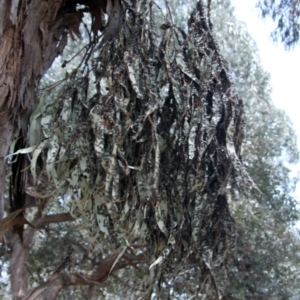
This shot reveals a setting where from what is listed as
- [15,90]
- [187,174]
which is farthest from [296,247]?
[15,90]

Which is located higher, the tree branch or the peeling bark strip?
the peeling bark strip

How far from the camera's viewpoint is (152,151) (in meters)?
2.59

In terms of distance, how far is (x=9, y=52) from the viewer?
8.23 feet

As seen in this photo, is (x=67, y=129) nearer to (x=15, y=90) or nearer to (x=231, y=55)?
(x=15, y=90)

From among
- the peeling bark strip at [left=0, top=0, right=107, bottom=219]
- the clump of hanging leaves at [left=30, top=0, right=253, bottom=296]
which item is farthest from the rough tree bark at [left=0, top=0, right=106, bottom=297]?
the clump of hanging leaves at [left=30, top=0, right=253, bottom=296]

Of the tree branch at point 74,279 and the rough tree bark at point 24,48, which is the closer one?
the rough tree bark at point 24,48

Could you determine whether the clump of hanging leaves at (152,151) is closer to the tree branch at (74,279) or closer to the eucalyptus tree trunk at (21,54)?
the eucalyptus tree trunk at (21,54)

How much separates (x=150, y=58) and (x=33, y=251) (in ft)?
22.2

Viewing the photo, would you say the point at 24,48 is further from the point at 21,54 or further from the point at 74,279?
the point at 74,279

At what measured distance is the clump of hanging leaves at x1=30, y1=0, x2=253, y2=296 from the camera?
255 centimetres

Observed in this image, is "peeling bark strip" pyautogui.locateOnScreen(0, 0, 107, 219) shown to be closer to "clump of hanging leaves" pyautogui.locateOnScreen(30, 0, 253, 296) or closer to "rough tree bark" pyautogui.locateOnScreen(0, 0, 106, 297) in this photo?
"rough tree bark" pyautogui.locateOnScreen(0, 0, 106, 297)

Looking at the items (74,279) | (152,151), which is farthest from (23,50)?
(74,279)

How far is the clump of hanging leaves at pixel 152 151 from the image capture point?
8.37ft

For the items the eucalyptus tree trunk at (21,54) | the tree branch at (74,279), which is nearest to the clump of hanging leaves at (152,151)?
the eucalyptus tree trunk at (21,54)
